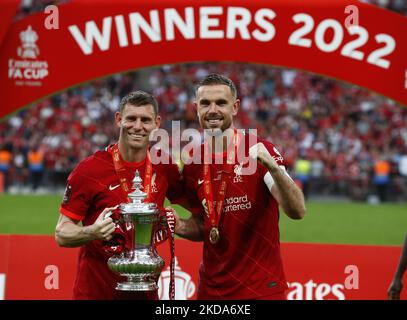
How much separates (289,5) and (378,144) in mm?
17958

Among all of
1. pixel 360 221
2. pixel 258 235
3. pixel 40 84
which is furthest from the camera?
pixel 360 221

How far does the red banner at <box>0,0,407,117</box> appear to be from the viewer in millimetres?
7508

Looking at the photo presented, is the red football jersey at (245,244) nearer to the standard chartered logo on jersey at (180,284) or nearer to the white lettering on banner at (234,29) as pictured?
the standard chartered logo on jersey at (180,284)

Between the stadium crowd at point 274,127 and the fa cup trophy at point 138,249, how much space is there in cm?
1825

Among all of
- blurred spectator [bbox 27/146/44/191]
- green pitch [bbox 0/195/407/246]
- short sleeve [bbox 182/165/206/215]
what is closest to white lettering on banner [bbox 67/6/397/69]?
short sleeve [bbox 182/165/206/215]

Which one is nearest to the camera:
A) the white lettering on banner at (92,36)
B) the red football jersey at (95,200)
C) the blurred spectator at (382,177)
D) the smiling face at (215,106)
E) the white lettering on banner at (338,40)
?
the smiling face at (215,106)

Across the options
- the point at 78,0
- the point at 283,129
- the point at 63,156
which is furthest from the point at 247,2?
the point at 283,129

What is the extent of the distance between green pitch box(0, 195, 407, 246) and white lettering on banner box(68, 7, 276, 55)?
740cm

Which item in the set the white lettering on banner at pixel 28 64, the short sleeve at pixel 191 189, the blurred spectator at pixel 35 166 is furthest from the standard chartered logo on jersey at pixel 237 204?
the blurred spectator at pixel 35 166

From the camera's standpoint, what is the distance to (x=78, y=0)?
25.0 feet

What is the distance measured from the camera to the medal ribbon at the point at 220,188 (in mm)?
4984

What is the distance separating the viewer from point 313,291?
7277 mm

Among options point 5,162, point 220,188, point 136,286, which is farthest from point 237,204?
point 5,162
